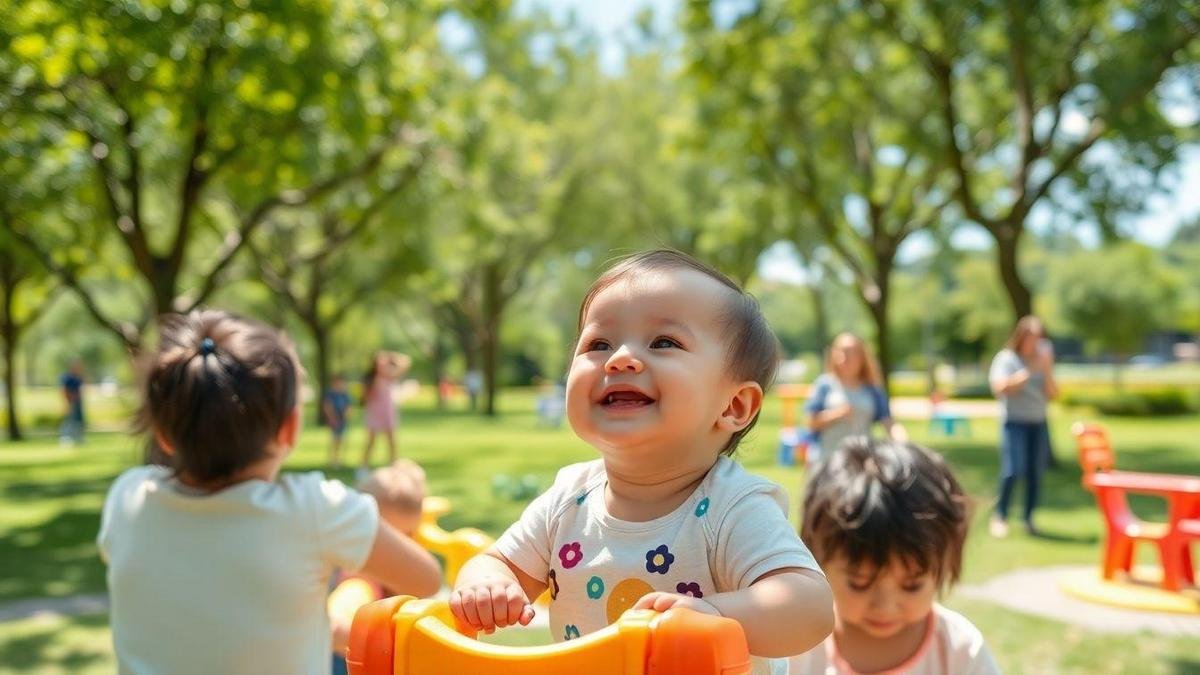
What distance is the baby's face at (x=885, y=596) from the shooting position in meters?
2.34

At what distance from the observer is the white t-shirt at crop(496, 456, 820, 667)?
A: 61.1 inches

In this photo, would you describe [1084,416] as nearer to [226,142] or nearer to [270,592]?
[226,142]

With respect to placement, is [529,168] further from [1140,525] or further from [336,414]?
[1140,525]

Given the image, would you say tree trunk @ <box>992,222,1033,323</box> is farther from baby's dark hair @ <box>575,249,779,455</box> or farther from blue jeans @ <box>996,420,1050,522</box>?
baby's dark hair @ <box>575,249,779,455</box>

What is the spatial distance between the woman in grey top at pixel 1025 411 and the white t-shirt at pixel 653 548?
7760 millimetres

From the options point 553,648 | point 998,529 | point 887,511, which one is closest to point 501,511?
point 998,529

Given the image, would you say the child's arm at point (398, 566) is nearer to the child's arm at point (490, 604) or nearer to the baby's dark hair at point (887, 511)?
the child's arm at point (490, 604)

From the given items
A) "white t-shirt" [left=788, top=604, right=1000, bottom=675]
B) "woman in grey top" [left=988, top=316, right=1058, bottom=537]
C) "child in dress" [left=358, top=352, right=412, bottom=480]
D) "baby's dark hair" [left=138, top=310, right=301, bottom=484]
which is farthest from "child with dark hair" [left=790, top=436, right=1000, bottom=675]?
"child in dress" [left=358, top=352, right=412, bottom=480]

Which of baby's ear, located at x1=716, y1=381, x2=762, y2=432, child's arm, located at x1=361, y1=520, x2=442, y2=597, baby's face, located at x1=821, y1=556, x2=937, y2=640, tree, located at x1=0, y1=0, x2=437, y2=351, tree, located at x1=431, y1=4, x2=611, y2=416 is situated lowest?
baby's face, located at x1=821, y1=556, x2=937, y2=640

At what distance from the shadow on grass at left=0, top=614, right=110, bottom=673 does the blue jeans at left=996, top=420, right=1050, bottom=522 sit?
23.1ft

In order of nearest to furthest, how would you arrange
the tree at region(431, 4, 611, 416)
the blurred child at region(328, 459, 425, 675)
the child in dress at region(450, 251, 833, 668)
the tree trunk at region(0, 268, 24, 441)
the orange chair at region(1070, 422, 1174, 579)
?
the child in dress at region(450, 251, 833, 668) < the blurred child at region(328, 459, 425, 675) < the orange chair at region(1070, 422, 1174, 579) < the tree trunk at region(0, 268, 24, 441) < the tree at region(431, 4, 611, 416)

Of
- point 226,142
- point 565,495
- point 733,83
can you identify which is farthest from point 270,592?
point 733,83

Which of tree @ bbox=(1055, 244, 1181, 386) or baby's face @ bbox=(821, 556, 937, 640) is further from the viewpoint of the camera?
tree @ bbox=(1055, 244, 1181, 386)

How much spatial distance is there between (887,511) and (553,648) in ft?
4.35
